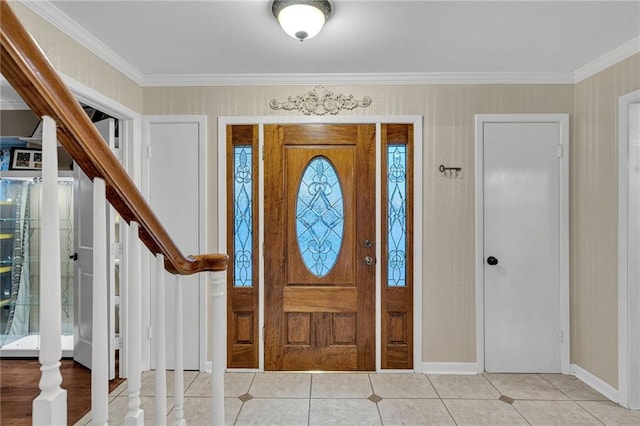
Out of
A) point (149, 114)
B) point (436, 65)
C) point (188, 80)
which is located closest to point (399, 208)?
point (436, 65)

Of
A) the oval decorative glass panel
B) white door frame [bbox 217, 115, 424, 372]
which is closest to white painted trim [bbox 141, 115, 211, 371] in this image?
white door frame [bbox 217, 115, 424, 372]

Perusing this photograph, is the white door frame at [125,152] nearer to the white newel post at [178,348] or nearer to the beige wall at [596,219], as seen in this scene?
the white newel post at [178,348]

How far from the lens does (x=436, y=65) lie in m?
2.71

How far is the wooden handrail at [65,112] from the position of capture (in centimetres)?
62

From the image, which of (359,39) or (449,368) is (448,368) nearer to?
(449,368)

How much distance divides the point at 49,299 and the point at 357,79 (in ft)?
8.76

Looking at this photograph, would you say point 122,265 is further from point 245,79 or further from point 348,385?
point 348,385

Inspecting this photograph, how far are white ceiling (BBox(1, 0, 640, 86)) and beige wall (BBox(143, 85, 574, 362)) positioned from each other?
111 mm

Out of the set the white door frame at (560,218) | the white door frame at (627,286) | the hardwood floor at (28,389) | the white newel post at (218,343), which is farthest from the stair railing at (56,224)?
the white door frame at (627,286)

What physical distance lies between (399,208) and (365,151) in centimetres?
55

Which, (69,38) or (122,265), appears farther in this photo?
(122,265)

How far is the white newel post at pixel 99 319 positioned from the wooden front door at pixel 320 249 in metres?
2.10

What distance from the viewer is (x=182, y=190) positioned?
116 inches

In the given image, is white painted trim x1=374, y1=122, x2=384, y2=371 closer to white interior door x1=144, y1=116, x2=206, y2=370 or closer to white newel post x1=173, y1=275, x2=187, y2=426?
white interior door x1=144, y1=116, x2=206, y2=370
